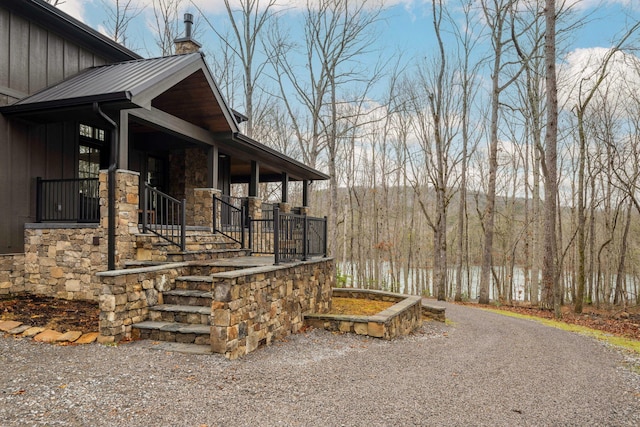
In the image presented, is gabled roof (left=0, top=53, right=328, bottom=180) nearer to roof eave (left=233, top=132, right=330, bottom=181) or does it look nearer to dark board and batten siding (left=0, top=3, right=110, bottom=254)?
roof eave (left=233, top=132, right=330, bottom=181)

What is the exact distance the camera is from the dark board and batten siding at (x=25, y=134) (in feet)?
24.2

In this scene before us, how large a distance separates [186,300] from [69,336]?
154 centimetres

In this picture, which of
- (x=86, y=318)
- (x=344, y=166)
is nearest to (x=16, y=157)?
(x=86, y=318)

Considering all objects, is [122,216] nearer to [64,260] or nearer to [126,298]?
[64,260]

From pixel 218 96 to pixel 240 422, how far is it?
750 centimetres

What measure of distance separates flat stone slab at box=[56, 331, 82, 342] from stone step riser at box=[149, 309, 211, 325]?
3.04 feet

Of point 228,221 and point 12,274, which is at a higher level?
point 228,221

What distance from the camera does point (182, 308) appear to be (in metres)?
5.66

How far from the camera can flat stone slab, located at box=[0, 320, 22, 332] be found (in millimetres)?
5301

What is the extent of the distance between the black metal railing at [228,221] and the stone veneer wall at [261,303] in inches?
93.4

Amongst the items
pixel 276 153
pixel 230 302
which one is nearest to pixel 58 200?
pixel 230 302

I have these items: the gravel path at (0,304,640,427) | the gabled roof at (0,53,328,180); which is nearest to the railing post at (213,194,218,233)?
the gabled roof at (0,53,328,180)

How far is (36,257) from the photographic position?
7551mm

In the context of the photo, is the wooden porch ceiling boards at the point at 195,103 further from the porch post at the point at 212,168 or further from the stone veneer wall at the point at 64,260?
the stone veneer wall at the point at 64,260
